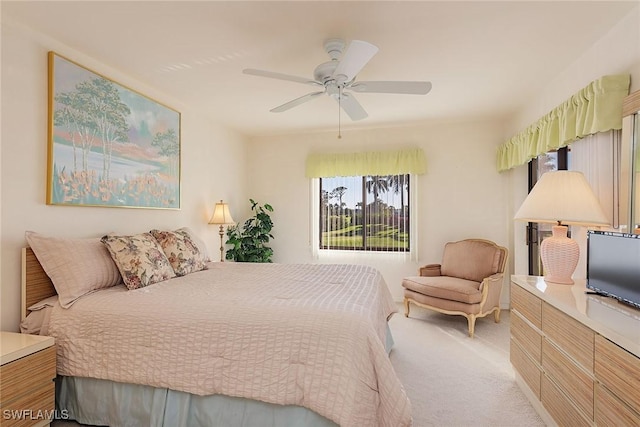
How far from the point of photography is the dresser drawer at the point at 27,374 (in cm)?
158

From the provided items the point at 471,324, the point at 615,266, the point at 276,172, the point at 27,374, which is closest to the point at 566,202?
the point at 615,266

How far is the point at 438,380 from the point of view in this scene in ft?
8.11

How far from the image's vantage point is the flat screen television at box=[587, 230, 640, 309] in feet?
5.26

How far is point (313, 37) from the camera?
2.30 meters

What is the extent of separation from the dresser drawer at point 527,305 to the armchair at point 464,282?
1023 mm

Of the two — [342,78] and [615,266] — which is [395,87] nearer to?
[342,78]

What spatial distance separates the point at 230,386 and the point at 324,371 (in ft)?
1.70

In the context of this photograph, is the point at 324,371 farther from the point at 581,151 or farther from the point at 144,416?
the point at 581,151

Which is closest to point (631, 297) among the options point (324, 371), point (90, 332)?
point (324, 371)

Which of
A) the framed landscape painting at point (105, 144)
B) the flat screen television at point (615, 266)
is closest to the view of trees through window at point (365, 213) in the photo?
the framed landscape painting at point (105, 144)

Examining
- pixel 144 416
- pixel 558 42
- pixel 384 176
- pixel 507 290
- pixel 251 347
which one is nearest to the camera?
pixel 251 347

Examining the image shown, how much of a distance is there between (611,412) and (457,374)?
1322 mm

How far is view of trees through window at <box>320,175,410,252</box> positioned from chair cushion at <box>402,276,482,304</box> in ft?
2.91

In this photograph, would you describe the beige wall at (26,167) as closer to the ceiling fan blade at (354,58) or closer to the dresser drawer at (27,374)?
the dresser drawer at (27,374)
